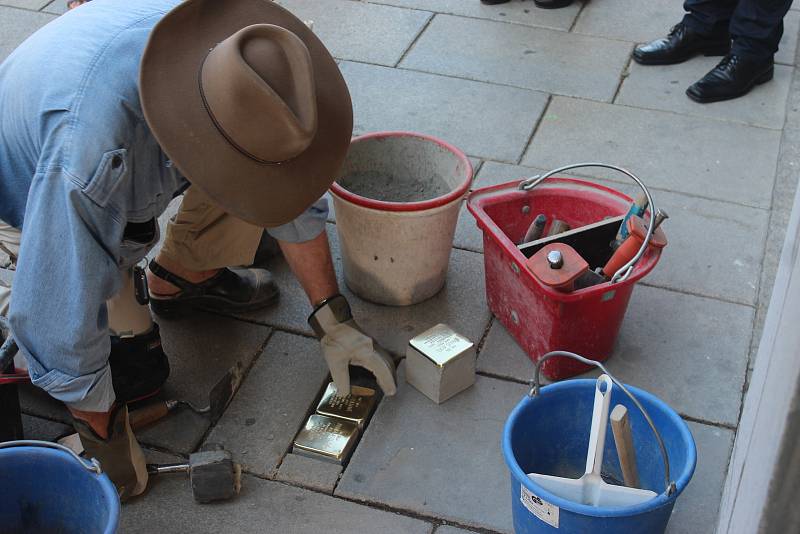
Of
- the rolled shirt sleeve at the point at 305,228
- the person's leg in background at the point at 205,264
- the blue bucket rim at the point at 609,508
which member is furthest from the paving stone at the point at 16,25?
the blue bucket rim at the point at 609,508

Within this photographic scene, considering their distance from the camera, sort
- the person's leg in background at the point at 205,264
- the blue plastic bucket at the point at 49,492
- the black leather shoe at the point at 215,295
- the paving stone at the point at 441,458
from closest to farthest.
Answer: the blue plastic bucket at the point at 49,492 → the paving stone at the point at 441,458 → the person's leg in background at the point at 205,264 → the black leather shoe at the point at 215,295

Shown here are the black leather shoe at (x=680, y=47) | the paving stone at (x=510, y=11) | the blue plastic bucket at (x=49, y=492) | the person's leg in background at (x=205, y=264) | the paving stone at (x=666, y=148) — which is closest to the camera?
the blue plastic bucket at (x=49, y=492)

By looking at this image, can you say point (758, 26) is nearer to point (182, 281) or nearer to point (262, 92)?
point (182, 281)

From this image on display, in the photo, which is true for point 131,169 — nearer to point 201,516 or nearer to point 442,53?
point 201,516

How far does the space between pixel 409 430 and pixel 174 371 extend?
848 mm

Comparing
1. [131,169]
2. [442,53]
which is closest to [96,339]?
[131,169]

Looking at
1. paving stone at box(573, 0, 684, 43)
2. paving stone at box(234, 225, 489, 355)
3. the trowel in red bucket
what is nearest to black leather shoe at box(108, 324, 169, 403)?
paving stone at box(234, 225, 489, 355)

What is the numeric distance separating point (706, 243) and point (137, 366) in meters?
2.23

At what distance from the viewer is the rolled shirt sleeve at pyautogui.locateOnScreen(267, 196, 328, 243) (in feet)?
9.45

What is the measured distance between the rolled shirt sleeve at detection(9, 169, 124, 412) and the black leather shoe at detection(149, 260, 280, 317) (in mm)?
877

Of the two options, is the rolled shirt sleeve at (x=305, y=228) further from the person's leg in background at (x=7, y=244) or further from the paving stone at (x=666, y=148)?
the paving stone at (x=666, y=148)

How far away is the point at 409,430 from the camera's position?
2805mm

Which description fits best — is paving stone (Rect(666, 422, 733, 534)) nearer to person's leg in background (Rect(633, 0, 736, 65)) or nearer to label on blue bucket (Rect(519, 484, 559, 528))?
label on blue bucket (Rect(519, 484, 559, 528))

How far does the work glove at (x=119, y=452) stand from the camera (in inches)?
96.7
